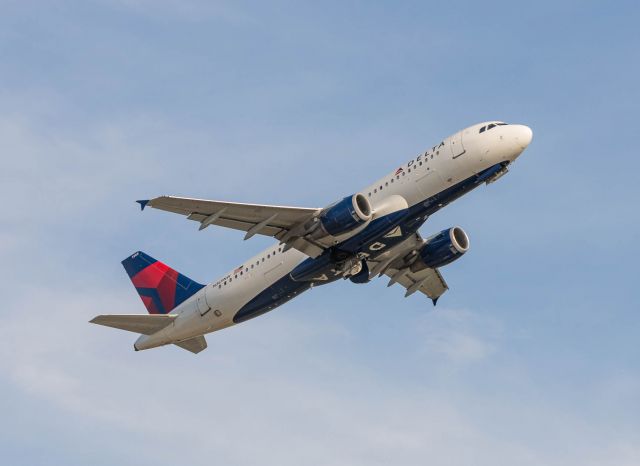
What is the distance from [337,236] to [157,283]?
1583cm

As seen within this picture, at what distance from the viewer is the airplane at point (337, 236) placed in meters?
55.6

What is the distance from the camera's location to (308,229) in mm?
56781

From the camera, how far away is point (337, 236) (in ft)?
185

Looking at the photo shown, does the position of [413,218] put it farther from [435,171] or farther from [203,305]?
[203,305]

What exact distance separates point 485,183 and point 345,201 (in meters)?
7.10

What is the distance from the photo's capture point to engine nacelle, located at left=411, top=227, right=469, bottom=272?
208 ft

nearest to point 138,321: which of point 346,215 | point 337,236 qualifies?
point 337,236

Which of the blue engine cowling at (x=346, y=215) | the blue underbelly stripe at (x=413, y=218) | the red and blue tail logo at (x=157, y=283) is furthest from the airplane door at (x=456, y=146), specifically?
the red and blue tail logo at (x=157, y=283)

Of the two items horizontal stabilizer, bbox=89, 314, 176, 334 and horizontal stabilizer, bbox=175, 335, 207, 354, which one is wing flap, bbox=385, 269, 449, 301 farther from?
horizontal stabilizer, bbox=89, 314, 176, 334

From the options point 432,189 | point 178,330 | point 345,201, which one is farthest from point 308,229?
point 178,330

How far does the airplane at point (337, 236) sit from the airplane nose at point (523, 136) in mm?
48

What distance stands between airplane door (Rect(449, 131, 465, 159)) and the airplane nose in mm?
2712

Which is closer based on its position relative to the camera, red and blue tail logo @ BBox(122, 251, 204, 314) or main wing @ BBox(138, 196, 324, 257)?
main wing @ BBox(138, 196, 324, 257)

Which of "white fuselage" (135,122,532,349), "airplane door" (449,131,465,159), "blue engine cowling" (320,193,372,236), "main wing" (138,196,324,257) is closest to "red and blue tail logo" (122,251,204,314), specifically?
"white fuselage" (135,122,532,349)
